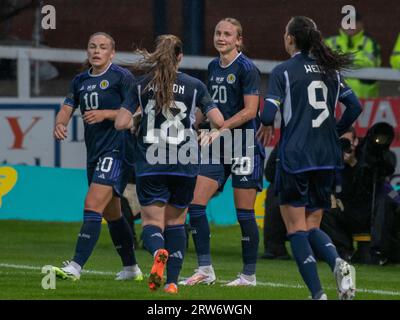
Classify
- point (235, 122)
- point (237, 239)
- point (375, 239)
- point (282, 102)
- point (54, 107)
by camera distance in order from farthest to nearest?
point (54, 107), point (237, 239), point (375, 239), point (235, 122), point (282, 102)

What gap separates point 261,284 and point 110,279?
4.38 feet

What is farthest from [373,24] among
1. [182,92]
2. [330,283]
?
[182,92]

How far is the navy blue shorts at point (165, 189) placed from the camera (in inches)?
439

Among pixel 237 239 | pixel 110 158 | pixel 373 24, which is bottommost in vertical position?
pixel 237 239

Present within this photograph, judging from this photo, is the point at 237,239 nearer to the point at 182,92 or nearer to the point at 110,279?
the point at 110,279

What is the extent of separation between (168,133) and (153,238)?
0.81 m

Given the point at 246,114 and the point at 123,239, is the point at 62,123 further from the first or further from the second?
the point at 246,114

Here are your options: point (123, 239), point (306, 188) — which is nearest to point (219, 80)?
point (123, 239)

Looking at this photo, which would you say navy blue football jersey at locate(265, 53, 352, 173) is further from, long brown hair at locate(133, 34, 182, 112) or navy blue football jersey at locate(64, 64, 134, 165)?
navy blue football jersey at locate(64, 64, 134, 165)

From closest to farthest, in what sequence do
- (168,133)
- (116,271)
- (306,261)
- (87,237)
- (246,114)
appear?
(306,261)
(168,133)
(246,114)
(87,237)
(116,271)

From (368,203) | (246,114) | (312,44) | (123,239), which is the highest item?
(312,44)

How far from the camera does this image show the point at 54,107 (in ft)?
63.0

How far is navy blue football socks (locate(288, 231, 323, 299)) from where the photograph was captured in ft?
35.0

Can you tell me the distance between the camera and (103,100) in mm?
12641
